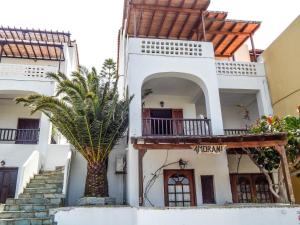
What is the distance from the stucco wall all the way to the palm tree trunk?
27.7ft

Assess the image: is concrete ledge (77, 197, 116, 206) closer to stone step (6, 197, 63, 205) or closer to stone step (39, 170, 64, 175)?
stone step (6, 197, 63, 205)

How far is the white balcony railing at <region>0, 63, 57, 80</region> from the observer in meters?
14.4

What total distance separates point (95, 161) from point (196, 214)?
425 cm

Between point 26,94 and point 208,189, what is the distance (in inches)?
414

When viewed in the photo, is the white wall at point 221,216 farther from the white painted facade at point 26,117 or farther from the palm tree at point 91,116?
the white painted facade at point 26,117

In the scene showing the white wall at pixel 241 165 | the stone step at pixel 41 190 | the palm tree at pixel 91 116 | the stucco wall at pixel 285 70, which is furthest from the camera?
the white wall at pixel 241 165

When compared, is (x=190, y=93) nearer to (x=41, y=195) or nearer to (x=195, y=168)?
(x=195, y=168)

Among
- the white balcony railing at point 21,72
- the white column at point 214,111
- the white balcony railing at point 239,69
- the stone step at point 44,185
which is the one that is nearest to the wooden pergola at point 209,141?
the white column at point 214,111

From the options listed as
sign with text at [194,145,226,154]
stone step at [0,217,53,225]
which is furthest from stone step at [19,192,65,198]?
sign with text at [194,145,226,154]

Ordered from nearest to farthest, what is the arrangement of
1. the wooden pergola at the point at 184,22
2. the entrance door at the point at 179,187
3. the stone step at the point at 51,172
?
the entrance door at the point at 179,187, the wooden pergola at the point at 184,22, the stone step at the point at 51,172

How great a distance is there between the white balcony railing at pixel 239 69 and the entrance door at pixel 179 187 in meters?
5.33

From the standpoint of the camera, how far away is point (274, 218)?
27.3 ft

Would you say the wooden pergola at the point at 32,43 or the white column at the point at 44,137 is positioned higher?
the wooden pergola at the point at 32,43

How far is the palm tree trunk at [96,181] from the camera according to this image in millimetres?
10211
